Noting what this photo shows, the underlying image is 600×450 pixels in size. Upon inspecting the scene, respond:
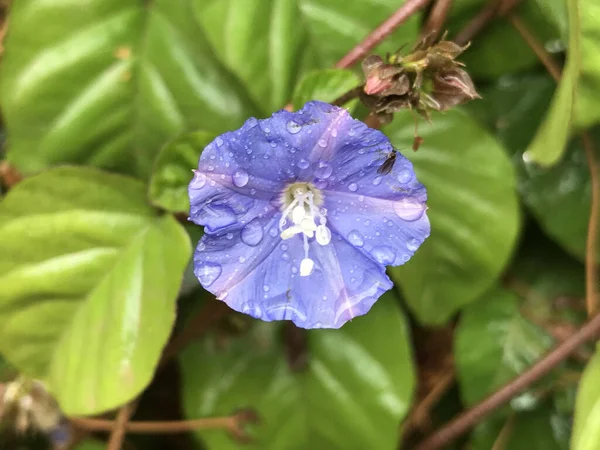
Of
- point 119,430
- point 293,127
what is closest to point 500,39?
point 293,127

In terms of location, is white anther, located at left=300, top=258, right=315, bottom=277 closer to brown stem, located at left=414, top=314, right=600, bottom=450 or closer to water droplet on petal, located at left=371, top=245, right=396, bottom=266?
water droplet on petal, located at left=371, top=245, right=396, bottom=266

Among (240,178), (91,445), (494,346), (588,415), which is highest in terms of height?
(240,178)

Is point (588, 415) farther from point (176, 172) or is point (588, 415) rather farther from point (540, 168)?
point (176, 172)

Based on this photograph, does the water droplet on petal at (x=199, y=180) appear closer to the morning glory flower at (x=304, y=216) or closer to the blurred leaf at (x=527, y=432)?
the morning glory flower at (x=304, y=216)

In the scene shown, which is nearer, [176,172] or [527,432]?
[176,172]

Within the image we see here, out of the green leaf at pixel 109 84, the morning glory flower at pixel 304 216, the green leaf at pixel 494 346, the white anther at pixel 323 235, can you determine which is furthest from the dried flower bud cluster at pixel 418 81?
the green leaf at pixel 494 346

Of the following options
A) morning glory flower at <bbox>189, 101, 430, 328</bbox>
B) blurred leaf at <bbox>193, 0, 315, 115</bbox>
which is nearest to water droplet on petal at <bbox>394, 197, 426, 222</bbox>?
morning glory flower at <bbox>189, 101, 430, 328</bbox>
